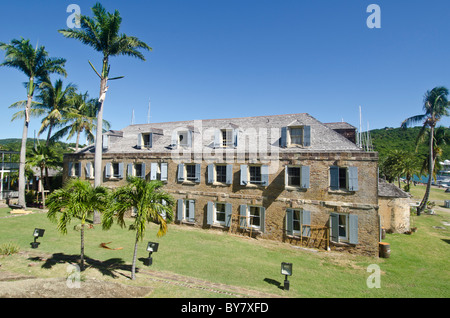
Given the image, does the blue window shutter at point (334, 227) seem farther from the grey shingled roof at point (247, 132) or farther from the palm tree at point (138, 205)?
the palm tree at point (138, 205)

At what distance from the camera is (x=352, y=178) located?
642 inches

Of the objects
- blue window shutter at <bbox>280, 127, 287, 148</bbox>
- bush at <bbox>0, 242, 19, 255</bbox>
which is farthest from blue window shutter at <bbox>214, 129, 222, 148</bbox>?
bush at <bbox>0, 242, 19, 255</bbox>

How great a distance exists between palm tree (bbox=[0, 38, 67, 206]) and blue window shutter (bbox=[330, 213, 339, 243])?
28932mm

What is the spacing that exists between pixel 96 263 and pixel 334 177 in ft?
49.7

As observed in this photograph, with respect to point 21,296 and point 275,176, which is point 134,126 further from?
point 21,296

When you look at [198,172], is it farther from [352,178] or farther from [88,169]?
[88,169]

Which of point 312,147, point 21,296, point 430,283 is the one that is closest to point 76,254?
point 21,296

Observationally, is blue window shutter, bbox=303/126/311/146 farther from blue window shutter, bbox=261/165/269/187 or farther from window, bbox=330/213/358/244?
window, bbox=330/213/358/244

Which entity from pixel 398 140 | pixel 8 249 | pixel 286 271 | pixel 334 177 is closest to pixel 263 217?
pixel 334 177

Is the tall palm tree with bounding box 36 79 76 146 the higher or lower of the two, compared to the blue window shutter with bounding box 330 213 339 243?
higher

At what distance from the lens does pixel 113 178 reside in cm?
2461

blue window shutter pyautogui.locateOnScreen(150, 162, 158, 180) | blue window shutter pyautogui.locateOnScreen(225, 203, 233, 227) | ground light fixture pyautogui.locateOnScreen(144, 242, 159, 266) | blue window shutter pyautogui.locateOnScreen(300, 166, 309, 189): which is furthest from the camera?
blue window shutter pyautogui.locateOnScreen(150, 162, 158, 180)

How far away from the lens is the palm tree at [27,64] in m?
23.7

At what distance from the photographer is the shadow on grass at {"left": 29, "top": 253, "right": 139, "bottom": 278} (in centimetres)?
1084
